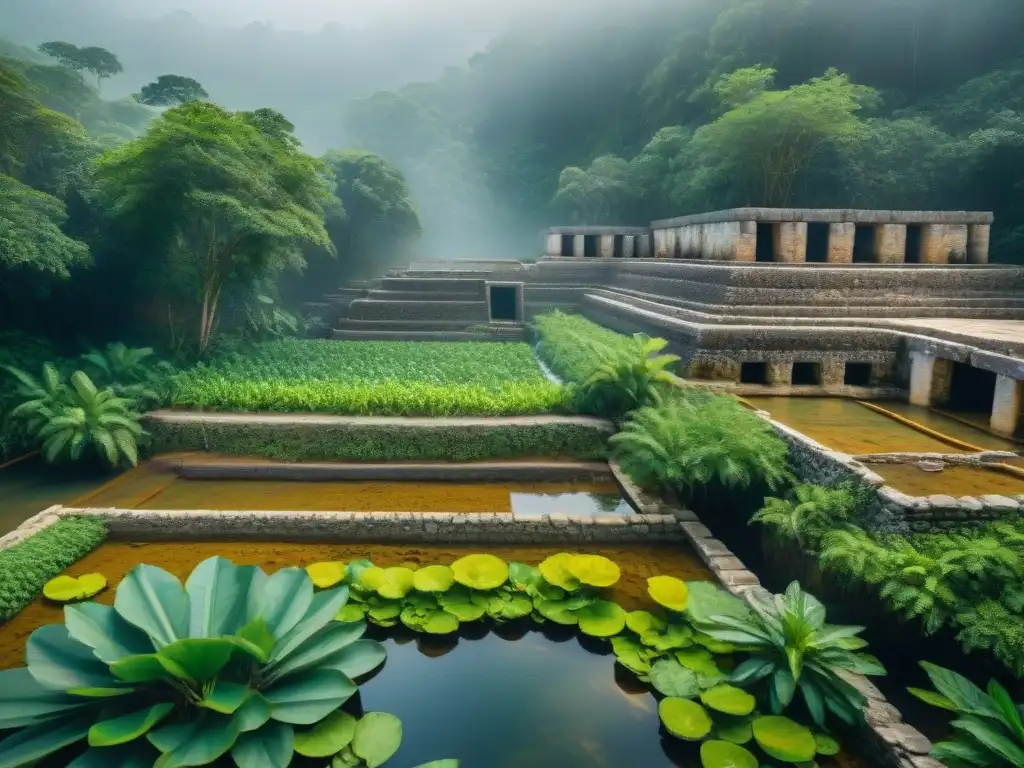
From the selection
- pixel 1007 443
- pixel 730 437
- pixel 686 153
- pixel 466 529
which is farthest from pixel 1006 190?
pixel 466 529

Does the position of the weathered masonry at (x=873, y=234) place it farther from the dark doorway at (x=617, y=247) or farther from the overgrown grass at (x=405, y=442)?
the dark doorway at (x=617, y=247)

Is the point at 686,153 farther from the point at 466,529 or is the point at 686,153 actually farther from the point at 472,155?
the point at 472,155

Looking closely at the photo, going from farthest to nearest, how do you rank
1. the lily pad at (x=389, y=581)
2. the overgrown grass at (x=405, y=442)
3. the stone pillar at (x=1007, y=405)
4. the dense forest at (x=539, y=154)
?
the dense forest at (x=539, y=154) < the overgrown grass at (x=405, y=442) < the stone pillar at (x=1007, y=405) < the lily pad at (x=389, y=581)

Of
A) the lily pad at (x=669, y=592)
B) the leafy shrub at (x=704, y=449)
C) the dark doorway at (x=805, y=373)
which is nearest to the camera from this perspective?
the lily pad at (x=669, y=592)

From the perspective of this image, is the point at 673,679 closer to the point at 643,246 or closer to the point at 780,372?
the point at 780,372

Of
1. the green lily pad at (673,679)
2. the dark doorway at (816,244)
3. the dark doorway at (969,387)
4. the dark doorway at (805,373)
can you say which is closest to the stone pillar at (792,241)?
the dark doorway at (816,244)

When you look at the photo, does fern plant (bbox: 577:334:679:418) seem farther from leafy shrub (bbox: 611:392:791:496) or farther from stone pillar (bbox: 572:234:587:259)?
stone pillar (bbox: 572:234:587:259)
